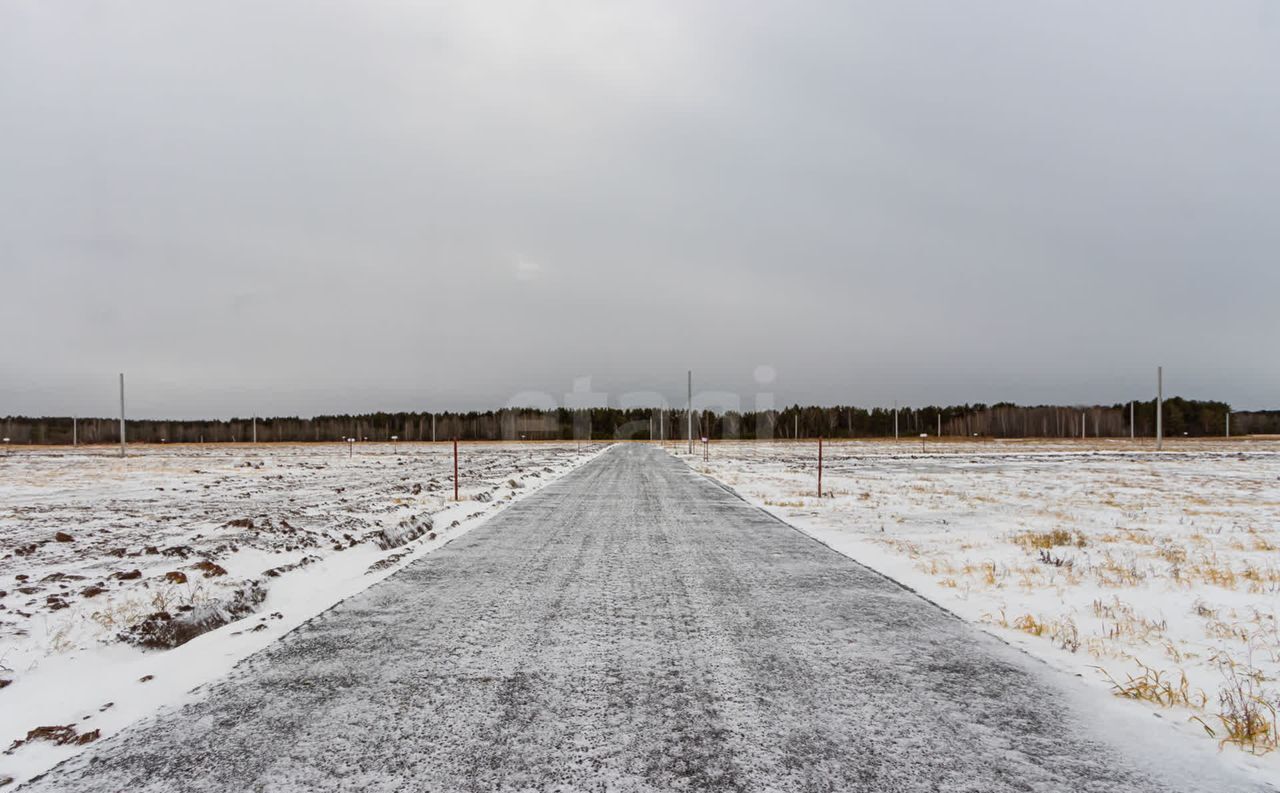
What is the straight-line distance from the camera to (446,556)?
948cm

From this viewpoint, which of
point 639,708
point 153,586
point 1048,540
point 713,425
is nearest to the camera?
point 639,708

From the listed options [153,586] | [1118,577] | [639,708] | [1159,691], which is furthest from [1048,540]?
[153,586]

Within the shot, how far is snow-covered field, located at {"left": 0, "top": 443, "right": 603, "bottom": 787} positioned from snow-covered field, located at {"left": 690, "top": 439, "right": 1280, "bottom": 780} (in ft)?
22.8

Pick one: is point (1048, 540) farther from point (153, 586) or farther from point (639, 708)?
point (153, 586)

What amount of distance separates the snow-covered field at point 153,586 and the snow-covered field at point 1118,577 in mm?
6946

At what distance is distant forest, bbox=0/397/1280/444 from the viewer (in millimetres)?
147875

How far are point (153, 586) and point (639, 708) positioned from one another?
6938 millimetres

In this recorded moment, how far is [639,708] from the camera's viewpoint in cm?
399

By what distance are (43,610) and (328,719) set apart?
16.9ft

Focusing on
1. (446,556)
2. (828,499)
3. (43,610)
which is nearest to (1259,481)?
(828,499)

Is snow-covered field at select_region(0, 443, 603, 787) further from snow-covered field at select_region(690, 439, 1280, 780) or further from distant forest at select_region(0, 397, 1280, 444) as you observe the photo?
distant forest at select_region(0, 397, 1280, 444)

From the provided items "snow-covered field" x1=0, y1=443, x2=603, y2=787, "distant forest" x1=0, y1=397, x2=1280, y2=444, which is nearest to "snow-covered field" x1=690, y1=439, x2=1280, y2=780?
"snow-covered field" x1=0, y1=443, x2=603, y2=787

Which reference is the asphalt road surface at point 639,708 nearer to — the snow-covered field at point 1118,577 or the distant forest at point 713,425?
the snow-covered field at point 1118,577

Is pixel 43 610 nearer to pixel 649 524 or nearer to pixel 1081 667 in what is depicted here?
pixel 649 524
